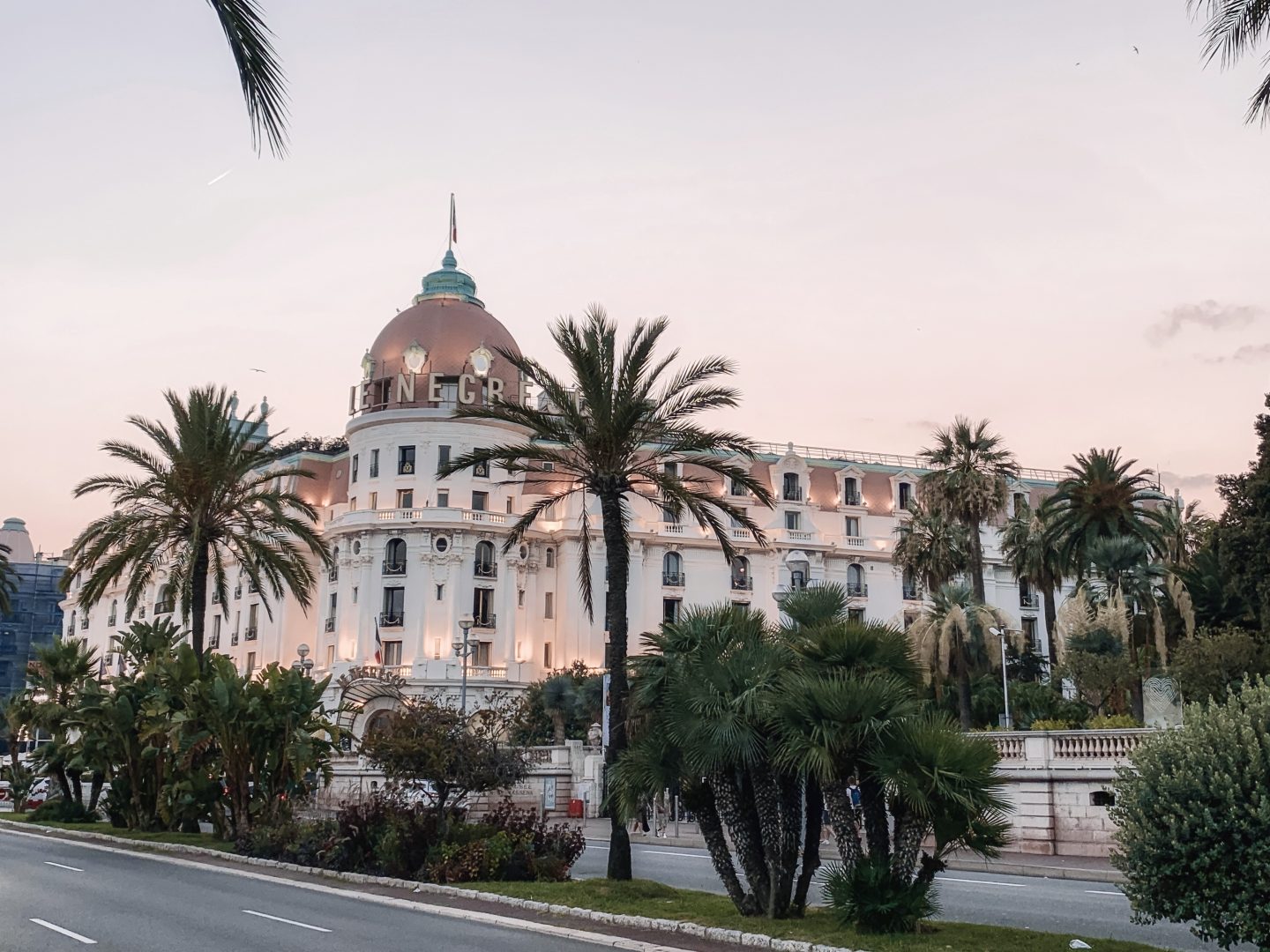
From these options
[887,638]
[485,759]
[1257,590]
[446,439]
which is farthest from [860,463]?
[887,638]

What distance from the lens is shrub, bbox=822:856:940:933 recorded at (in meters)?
15.0

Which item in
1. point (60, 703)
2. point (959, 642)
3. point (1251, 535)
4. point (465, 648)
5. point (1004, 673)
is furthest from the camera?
point (465, 648)

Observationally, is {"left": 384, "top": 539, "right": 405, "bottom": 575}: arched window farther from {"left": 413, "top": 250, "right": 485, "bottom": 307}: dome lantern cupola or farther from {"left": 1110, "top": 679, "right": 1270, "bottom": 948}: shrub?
{"left": 1110, "top": 679, "right": 1270, "bottom": 948}: shrub

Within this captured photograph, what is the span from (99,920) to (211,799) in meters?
16.0

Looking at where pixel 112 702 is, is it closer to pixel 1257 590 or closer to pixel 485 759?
pixel 485 759

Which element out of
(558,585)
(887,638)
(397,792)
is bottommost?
(397,792)

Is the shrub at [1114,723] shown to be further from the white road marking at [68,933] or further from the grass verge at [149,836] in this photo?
the white road marking at [68,933]

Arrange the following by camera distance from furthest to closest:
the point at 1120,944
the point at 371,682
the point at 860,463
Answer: the point at 860,463 < the point at 371,682 < the point at 1120,944

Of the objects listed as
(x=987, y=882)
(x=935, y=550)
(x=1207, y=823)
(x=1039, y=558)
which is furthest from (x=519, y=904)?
(x=1039, y=558)

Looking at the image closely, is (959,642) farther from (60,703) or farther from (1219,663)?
(60,703)

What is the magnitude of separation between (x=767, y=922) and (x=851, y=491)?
69.2 m

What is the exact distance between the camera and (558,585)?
77250 mm

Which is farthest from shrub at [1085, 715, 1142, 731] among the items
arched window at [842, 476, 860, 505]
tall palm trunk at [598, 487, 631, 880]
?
arched window at [842, 476, 860, 505]

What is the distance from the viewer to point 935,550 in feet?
182
